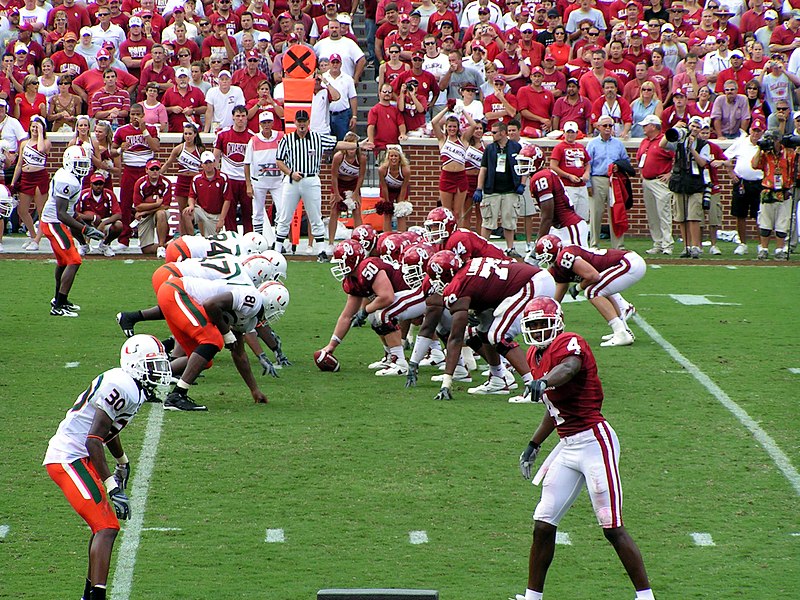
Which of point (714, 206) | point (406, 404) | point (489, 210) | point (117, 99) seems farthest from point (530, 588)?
point (117, 99)

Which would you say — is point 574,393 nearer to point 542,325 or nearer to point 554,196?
point 542,325

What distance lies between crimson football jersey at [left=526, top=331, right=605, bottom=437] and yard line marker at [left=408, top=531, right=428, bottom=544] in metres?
1.24

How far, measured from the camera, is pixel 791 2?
21.0 metres

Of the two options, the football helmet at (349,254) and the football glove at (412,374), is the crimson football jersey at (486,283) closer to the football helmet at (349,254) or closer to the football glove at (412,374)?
the football glove at (412,374)

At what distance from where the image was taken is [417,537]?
7008mm

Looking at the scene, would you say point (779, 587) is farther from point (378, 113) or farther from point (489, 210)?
point (378, 113)

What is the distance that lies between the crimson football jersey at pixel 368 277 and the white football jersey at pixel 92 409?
484 centimetres

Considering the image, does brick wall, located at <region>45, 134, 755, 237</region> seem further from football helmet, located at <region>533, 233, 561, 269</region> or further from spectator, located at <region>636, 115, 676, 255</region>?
football helmet, located at <region>533, 233, 561, 269</region>

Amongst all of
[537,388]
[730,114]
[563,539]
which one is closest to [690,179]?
[730,114]

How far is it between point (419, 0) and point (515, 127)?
536 cm

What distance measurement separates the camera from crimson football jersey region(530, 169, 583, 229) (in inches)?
524

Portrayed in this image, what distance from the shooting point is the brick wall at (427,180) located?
62.3 feet

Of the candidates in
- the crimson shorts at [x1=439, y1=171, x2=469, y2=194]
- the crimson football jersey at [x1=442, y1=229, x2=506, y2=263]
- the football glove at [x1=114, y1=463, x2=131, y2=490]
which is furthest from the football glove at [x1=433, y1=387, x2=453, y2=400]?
the crimson shorts at [x1=439, y1=171, x2=469, y2=194]

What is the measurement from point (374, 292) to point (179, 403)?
2.11 m
